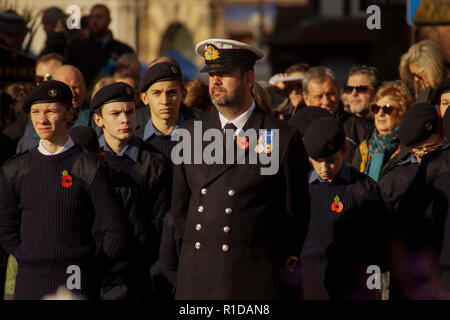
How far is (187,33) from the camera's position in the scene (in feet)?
134

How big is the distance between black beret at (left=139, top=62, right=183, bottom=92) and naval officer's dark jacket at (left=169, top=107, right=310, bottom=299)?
249cm

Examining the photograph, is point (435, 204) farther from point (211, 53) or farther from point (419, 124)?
point (211, 53)

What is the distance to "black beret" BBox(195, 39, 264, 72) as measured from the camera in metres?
6.67

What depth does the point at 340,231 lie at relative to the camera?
303 inches

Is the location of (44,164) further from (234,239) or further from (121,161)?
(234,239)

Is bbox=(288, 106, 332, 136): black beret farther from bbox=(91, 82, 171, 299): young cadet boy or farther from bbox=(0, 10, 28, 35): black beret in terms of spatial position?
bbox=(0, 10, 28, 35): black beret

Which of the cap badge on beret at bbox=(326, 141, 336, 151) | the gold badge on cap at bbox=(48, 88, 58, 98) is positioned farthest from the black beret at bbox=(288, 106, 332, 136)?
the gold badge on cap at bbox=(48, 88, 58, 98)

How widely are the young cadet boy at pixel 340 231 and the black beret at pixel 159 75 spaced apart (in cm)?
179

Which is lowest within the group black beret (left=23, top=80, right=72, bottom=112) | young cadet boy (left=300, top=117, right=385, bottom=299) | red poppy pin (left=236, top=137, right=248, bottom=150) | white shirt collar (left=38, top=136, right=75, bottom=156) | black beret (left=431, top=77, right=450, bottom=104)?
young cadet boy (left=300, top=117, right=385, bottom=299)

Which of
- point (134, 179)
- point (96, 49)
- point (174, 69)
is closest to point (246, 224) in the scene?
point (134, 179)

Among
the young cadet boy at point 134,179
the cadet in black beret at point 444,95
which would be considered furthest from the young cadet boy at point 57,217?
the cadet in black beret at point 444,95

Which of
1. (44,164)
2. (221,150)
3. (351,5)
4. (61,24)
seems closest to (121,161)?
(44,164)

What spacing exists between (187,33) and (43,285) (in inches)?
1345

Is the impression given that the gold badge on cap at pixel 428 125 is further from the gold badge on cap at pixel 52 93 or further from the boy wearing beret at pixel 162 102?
the gold badge on cap at pixel 52 93
